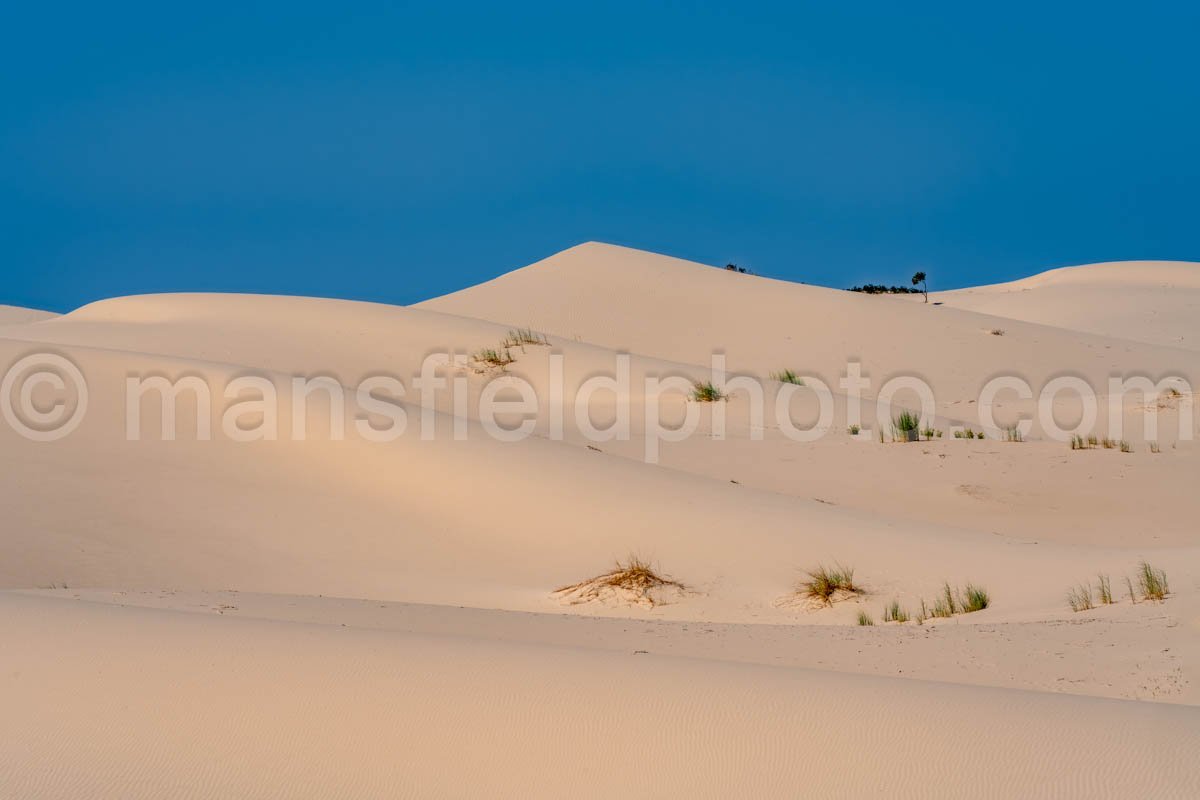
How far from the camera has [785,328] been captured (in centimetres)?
2602

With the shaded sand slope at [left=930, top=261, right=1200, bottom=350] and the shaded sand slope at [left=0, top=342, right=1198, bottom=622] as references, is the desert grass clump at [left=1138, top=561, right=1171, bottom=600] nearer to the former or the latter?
the shaded sand slope at [left=0, top=342, right=1198, bottom=622]

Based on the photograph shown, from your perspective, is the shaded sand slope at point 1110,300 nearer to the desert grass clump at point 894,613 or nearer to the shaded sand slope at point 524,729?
the desert grass clump at point 894,613

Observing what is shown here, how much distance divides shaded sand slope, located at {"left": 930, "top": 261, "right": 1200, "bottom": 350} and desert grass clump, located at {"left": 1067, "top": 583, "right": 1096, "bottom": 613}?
25.3 metres

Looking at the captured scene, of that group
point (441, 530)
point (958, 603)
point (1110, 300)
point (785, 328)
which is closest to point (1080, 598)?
point (958, 603)

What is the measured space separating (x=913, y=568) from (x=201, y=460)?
647 cm

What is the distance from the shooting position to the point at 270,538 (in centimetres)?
1014

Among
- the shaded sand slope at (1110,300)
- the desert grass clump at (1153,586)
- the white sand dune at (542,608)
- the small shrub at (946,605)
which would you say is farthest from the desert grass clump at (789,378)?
the shaded sand slope at (1110,300)

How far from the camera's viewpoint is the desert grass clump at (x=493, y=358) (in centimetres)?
2028

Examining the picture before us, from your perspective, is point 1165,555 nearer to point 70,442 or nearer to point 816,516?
point 816,516

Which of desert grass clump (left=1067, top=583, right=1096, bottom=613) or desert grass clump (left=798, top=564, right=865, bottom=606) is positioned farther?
desert grass clump (left=798, top=564, right=865, bottom=606)

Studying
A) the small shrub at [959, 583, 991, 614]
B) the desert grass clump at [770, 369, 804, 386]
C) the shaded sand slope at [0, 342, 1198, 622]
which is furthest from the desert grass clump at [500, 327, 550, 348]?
the small shrub at [959, 583, 991, 614]

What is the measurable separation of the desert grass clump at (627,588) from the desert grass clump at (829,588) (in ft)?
2.96

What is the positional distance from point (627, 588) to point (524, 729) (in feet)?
15.1

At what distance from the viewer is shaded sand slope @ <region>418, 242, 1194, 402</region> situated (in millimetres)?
24281
